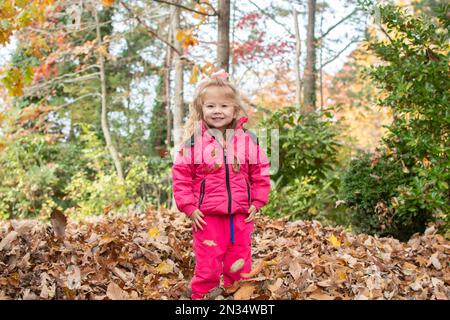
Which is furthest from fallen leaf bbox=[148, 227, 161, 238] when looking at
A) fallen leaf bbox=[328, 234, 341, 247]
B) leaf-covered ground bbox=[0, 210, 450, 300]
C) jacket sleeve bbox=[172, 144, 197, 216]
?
fallen leaf bbox=[328, 234, 341, 247]

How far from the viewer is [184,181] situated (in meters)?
3.18

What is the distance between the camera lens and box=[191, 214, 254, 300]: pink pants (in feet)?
10.4

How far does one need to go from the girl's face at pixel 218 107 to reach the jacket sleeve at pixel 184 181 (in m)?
0.25

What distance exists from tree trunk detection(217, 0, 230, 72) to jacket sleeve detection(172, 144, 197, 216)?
2693 mm

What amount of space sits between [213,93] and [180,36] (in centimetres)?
234

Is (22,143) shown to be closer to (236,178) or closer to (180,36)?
(180,36)

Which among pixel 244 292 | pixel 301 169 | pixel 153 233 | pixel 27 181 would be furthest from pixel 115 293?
pixel 27 181

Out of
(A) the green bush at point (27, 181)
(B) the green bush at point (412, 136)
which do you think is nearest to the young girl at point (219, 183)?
(B) the green bush at point (412, 136)

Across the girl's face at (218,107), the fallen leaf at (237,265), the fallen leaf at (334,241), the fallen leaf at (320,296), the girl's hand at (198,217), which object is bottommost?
the fallen leaf at (320,296)

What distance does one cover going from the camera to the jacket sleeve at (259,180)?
3.30 meters

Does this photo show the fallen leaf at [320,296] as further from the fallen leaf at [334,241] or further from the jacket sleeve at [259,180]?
the fallen leaf at [334,241]

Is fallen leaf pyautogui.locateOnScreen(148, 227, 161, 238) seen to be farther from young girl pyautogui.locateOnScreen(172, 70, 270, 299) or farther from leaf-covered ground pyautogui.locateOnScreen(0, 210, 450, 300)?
young girl pyautogui.locateOnScreen(172, 70, 270, 299)

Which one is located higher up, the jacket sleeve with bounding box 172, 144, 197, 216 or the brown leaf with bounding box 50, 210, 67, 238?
the jacket sleeve with bounding box 172, 144, 197, 216
